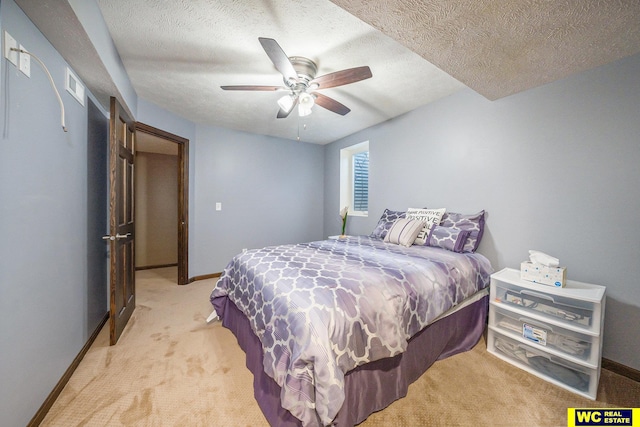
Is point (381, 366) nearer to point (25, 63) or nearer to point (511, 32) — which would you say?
point (511, 32)

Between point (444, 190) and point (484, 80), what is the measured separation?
3.82 ft

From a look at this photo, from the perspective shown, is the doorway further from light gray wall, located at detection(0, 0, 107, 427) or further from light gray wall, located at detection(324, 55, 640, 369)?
light gray wall, located at detection(324, 55, 640, 369)

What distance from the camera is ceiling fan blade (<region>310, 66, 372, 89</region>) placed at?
164 centimetres

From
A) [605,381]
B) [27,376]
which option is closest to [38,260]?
[27,376]

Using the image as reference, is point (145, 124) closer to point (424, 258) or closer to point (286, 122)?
point (286, 122)

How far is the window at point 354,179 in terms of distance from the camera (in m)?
4.28

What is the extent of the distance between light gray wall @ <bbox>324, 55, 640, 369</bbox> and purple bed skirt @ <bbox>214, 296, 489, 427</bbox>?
735mm

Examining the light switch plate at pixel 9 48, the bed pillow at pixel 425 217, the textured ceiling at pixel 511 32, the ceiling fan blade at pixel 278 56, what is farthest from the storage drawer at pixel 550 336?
the light switch plate at pixel 9 48

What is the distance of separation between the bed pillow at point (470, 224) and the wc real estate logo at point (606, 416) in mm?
1182

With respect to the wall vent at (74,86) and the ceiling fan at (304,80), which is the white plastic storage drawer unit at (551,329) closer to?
the ceiling fan at (304,80)

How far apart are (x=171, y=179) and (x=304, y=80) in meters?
3.91

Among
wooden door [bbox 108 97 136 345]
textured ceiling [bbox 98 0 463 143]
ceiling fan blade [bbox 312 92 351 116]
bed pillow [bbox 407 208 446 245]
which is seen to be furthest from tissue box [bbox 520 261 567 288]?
wooden door [bbox 108 97 136 345]

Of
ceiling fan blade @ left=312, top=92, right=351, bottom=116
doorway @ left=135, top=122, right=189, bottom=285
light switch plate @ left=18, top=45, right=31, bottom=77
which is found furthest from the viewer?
doorway @ left=135, top=122, right=189, bottom=285

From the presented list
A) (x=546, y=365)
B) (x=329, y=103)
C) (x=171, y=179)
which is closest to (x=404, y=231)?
(x=546, y=365)
